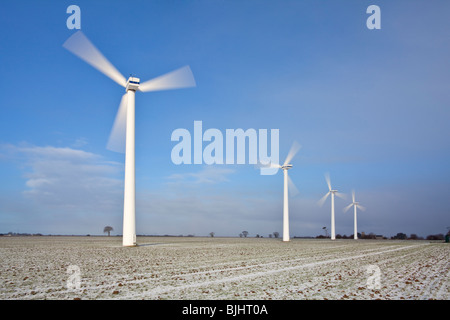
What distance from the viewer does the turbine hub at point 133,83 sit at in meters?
46.9

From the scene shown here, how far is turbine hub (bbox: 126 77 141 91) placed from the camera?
154 ft

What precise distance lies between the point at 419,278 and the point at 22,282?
1940cm

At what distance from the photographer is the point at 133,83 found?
4703 centimetres

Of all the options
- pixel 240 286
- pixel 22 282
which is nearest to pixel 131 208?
pixel 22 282

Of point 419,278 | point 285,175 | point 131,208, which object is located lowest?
point 419,278
